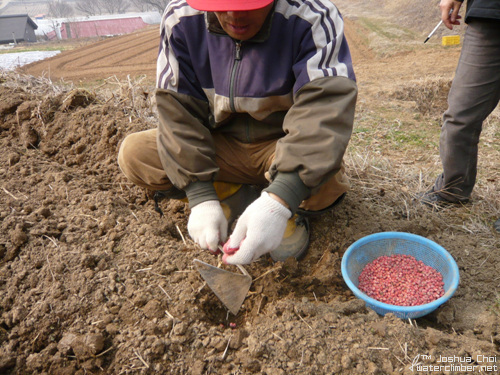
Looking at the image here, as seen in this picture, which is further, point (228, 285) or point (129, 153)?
point (129, 153)

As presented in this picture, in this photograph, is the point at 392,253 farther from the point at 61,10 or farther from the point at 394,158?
the point at 61,10

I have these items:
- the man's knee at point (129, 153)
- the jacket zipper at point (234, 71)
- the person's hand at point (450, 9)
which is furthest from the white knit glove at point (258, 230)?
the person's hand at point (450, 9)

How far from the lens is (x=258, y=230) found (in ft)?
4.80

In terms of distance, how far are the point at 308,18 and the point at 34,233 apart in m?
1.63

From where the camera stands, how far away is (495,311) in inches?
64.7

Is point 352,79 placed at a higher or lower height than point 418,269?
higher

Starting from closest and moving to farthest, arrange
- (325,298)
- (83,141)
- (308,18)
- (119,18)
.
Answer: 1. (308,18)
2. (325,298)
3. (83,141)
4. (119,18)

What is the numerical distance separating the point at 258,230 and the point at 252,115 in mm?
611

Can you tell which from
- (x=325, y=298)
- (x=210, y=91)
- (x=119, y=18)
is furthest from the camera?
(x=119, y=18)

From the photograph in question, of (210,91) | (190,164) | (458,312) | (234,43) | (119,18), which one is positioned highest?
(234,43)

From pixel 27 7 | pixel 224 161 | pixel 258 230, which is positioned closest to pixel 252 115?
pixel 224 161

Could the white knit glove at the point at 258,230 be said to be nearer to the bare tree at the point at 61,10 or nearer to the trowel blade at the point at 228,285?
the trowel blade at the point at 228,285

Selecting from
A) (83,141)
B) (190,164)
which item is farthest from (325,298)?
(83,141)

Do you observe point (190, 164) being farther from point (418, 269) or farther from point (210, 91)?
point (418, 269)
